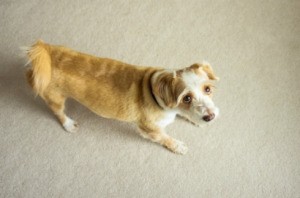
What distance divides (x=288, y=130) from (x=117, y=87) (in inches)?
41.5

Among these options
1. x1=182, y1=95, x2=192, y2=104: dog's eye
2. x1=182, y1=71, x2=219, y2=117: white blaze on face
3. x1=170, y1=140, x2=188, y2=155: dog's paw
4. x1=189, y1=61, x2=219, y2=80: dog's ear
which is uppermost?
x1=189, y1=61, x2=219, y2=80: dog's ear

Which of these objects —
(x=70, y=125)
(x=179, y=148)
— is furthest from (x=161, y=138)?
(x=70, y=125)

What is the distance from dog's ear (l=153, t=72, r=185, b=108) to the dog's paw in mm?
449

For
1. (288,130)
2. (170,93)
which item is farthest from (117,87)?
(288,130)

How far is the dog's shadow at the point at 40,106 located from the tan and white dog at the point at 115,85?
0.99 ft

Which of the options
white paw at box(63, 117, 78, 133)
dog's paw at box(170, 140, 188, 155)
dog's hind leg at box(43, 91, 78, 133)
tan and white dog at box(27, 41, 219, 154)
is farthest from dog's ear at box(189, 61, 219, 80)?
white paw at box(63, 117, 78, 133)

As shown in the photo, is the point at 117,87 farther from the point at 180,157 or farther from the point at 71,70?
the point at 180,157

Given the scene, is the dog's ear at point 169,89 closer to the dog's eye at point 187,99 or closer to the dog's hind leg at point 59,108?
the dog's eye at point 187,99

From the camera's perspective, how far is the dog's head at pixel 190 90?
1.17 metres

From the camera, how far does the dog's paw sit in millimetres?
1664

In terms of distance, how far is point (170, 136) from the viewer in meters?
1.72

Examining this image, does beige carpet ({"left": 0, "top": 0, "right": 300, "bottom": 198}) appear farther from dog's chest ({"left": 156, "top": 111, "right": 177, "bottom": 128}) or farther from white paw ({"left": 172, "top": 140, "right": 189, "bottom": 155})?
dog's chest ({"left": 156, "top": 111, "right": 177, "bottom": 128})

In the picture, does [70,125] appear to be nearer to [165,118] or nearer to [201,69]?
[165,118]

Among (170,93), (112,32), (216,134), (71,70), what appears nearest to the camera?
(170,93)
